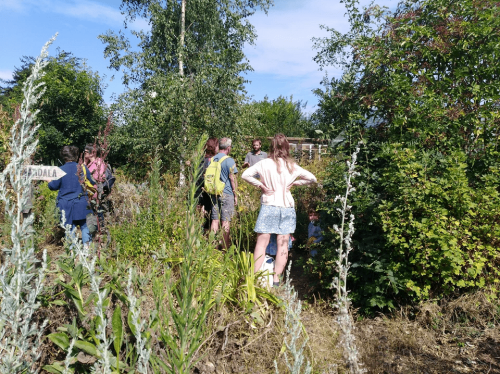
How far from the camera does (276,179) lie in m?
3.81

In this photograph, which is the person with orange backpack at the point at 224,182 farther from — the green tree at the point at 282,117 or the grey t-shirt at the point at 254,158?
the green tree at the point at 282,117

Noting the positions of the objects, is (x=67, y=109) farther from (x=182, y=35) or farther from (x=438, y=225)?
(x=438, y=225)

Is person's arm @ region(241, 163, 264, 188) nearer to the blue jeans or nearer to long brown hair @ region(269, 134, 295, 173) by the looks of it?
long brown hair @ region(269, 134, 295, 173)

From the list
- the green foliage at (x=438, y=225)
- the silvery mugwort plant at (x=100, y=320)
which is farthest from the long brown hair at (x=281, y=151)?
the silvery mugwort plant at (x=100, y=320)

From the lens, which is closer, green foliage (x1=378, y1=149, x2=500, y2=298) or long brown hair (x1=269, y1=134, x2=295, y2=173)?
green foliage (x1=378, y1=149, x2=500, y2=298)

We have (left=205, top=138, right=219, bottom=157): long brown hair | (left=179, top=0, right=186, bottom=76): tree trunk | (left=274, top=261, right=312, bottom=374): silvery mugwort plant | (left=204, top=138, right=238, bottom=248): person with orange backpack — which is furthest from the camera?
(left=179, top=0, right=186, bottom=76): tree trunk

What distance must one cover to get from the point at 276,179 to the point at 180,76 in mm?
7491

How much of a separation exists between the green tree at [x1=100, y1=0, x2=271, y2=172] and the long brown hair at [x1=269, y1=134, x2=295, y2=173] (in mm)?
3754

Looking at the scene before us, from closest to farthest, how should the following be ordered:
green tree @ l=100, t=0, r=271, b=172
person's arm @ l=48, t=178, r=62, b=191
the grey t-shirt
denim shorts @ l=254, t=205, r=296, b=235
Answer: denim shorts @ l=254, t=205, r=296, b=235
person's arm @ l=48, t=178, r=62, b=191
the grey t-shirt
green tree @ l=100, t=0, r=271, b=172

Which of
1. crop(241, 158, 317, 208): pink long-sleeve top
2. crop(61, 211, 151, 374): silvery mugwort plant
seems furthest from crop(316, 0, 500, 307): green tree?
crop(61, 211, 151, 374): silvery mugwort plant

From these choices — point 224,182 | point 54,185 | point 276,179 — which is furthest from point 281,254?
point 54,185

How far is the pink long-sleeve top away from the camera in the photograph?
3.82 meters

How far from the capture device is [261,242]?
3.79 m

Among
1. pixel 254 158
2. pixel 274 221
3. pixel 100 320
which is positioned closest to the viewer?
pixel 100 320
